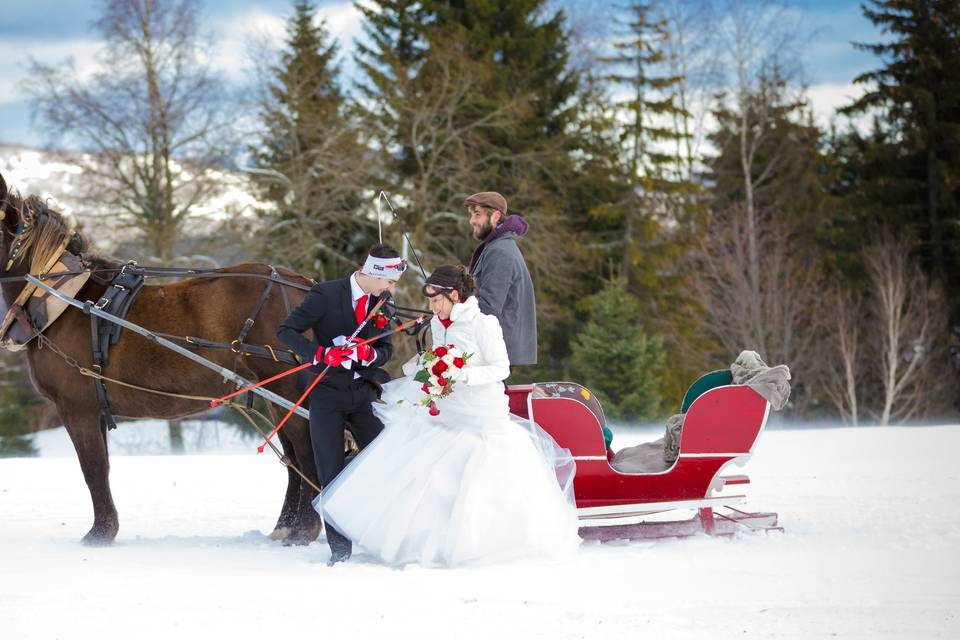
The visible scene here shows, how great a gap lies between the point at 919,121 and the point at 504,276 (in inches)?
969

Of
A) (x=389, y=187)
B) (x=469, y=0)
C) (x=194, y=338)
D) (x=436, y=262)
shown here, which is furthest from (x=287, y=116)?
(x=194, y=338)

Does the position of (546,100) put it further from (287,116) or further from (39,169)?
(39,169)

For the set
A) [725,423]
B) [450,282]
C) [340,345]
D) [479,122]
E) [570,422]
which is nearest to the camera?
[450,282]

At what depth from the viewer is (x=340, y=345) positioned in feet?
17.5

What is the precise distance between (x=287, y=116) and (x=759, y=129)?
12.9 metres

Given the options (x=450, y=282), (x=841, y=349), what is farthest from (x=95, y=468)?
(x=841, y=349)

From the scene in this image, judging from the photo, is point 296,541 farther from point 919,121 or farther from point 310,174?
point 919,121

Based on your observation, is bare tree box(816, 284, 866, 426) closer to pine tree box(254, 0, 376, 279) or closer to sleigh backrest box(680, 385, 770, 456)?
pine tree box(254, 0, 376, 279)

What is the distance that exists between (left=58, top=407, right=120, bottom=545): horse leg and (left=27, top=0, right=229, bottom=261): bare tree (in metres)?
12.4

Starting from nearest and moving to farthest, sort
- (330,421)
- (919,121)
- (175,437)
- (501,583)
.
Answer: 1. (501,583)
2. (330,421)
3. (175,437)
4. (919,121)

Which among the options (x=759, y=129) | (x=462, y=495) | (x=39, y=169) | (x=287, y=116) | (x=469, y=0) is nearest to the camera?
(x=462, y=495)

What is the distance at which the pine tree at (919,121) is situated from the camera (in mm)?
25812

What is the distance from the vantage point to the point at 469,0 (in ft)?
79.6

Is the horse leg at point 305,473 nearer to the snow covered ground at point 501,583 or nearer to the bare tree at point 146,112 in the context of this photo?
the snow covered ground at point 501,583
